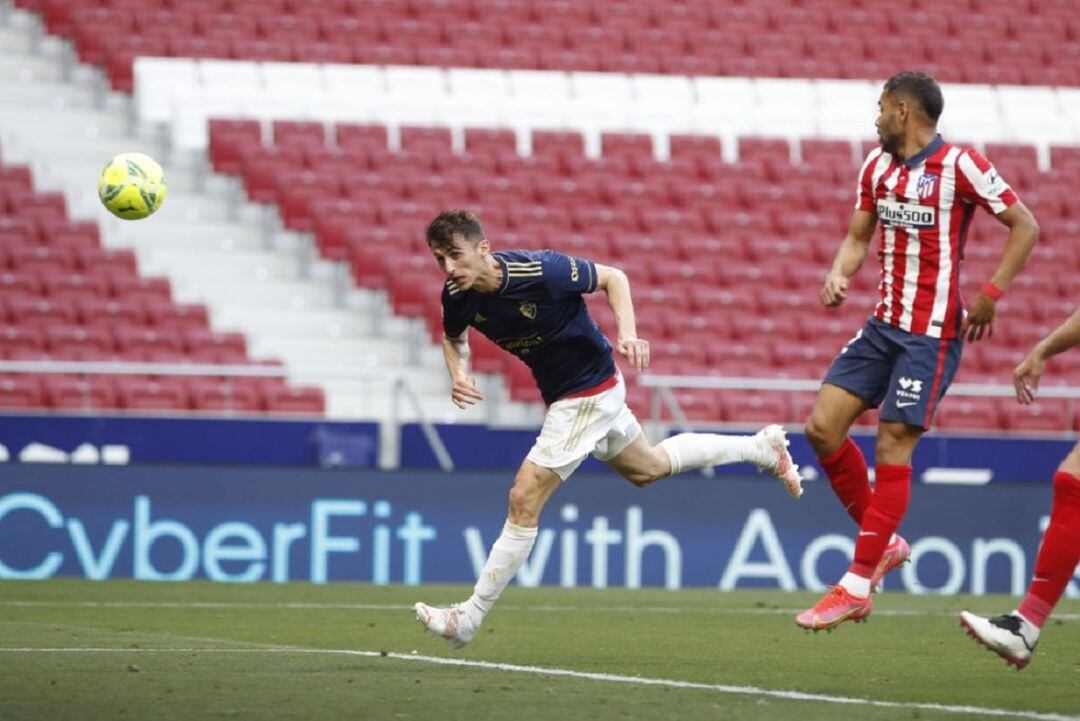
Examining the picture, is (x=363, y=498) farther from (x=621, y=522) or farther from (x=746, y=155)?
(x=746, y=155)

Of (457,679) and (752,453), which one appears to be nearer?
(457,679)

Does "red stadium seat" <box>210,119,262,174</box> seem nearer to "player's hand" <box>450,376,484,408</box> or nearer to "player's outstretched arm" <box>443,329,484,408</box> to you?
"player's outstretched arm" <box>443,329,484,408</box>

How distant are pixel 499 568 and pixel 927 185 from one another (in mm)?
2372

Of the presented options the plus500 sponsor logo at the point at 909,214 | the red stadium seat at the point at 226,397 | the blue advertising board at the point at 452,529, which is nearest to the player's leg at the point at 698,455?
the plus500 sponsor logo at the point at 909,214

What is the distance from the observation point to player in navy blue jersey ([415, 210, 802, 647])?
308 inches

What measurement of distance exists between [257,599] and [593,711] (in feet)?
21.0

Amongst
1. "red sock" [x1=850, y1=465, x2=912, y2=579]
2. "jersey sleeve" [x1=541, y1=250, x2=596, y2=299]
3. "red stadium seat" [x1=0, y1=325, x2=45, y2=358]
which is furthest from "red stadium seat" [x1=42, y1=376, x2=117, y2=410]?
"red sock" [x1=850, y1=465, x2=912, y2=579]

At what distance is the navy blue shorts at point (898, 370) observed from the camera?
7.80 metres

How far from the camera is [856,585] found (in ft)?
25.1

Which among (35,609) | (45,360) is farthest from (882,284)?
(45,360)

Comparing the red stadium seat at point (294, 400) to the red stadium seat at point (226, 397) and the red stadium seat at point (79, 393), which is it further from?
the red stadium seat at point (79, 393)

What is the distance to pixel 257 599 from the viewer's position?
12195 mm

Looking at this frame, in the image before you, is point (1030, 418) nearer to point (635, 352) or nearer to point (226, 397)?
point (226, 397)

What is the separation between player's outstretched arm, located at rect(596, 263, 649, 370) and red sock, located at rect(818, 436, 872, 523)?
1084mm
